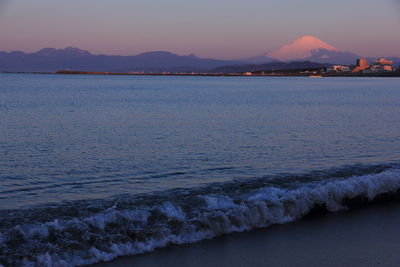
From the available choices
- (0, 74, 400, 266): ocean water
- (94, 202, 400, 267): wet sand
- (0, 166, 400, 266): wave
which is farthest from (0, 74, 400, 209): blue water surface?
(94, 202, 400, 267): wet sand

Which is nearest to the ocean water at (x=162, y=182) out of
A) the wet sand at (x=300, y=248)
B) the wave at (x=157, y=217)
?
the wave at (x=157, y=217)

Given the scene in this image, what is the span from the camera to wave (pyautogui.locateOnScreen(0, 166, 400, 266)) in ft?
22.2

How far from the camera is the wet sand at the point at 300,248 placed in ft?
21.4

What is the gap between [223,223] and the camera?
7957 millimetres

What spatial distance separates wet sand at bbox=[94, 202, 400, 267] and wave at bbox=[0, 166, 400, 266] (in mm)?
305

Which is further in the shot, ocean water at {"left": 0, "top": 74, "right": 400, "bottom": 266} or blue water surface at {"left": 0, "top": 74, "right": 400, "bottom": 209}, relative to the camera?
blue water surface at {"left": 0, "top": 74, "right": 400, "bottom": 209}

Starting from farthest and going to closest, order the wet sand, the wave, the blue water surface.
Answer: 1. the blue water surface
2. the wave
3. the wet sand

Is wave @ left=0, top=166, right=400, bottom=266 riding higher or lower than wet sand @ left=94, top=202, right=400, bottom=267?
higher

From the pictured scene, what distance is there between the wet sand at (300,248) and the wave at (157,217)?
1.00 feet

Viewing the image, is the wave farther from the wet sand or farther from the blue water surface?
the blue water surface

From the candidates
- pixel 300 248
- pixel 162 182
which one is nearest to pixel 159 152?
pixel 162 182

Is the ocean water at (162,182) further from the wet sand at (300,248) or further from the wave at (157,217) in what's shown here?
the wet sand at (300,248)

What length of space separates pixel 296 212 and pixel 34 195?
505 cm

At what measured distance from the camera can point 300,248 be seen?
705 centimetres
